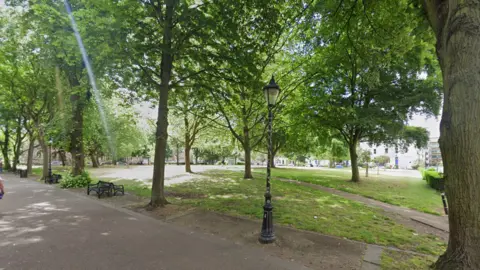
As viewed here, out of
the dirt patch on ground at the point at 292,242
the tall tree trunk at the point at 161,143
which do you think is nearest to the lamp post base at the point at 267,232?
the dirt patch on ground at the point at 292,242

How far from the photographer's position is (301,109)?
59.2 ft

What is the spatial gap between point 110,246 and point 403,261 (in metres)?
6.55

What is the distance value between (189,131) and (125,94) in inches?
466

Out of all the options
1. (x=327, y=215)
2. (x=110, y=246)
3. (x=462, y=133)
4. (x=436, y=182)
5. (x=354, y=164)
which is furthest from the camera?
(x=354, y=164)

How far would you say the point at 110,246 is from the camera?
17.5ft

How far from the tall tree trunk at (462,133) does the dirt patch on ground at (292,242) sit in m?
1.72

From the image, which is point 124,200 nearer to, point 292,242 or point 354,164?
point 292,242

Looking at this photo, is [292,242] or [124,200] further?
[124,200]

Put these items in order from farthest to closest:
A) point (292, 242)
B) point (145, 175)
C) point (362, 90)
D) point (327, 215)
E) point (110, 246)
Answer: point (145, 175)
point (362, 90)
point (327, 215)
point (292, 242)
point (110, 246)

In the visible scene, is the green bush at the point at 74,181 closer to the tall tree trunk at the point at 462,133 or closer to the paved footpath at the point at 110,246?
the paved footpath at the point at 110,246

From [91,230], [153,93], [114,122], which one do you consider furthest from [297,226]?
[114,122]

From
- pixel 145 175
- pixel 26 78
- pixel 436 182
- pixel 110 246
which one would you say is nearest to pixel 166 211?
pixel 110 246

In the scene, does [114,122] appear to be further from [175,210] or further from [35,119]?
[175,210]

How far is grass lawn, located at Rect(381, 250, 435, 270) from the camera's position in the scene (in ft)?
14.9
